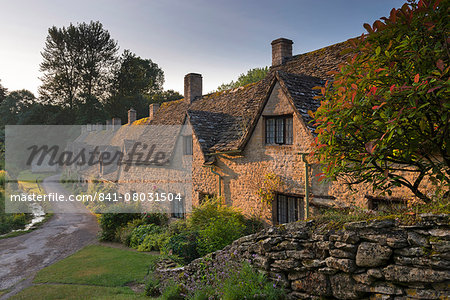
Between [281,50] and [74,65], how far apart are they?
159 ft

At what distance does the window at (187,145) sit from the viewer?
1652 cm

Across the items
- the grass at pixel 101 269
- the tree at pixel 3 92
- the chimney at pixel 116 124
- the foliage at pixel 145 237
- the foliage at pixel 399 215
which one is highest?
the tree at pixel 3 92

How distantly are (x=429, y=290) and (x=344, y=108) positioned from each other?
2.69 meters

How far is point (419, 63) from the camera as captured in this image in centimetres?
423

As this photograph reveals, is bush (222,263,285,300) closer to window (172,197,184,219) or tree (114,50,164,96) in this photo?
window (172,197,184,219)

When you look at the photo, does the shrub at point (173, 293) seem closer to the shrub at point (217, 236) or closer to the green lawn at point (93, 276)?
the green lawn at point (93, 276)

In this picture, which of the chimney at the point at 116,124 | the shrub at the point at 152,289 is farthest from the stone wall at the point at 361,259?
the chimney at the point at 116,124

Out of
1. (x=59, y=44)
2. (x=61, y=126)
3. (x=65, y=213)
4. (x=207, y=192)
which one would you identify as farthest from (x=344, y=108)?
(x=59, y=44)

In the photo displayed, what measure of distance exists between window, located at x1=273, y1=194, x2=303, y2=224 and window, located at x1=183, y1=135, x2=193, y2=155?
259 inches

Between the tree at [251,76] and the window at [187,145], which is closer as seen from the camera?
the window at [187,145]

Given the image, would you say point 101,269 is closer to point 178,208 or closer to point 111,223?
point 178,208

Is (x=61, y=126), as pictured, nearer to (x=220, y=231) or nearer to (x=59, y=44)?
(x=59, y=44)

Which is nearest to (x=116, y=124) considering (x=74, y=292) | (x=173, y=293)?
(x=74, y=292)

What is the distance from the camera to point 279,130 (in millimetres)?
11523
